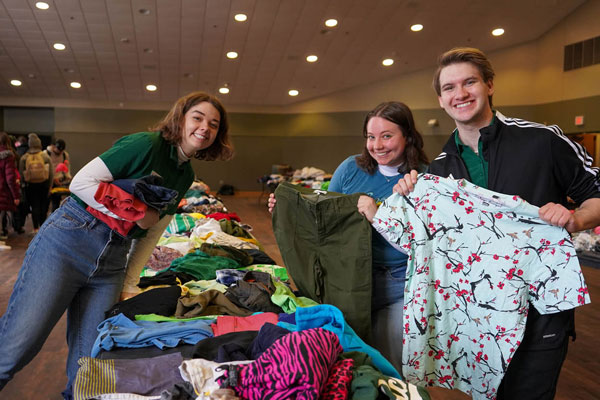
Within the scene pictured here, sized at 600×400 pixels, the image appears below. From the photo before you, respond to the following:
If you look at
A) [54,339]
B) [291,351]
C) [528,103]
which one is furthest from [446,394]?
[528,103]

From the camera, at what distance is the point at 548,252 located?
1631mm

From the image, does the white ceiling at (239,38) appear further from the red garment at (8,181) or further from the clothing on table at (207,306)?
the clothing on table at (207,306)

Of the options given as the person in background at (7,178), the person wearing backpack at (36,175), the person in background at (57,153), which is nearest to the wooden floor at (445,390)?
the person in background at (7,178)

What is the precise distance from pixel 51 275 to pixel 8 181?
559 centimetres

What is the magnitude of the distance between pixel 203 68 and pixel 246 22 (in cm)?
378

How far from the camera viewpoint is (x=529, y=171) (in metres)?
1.57

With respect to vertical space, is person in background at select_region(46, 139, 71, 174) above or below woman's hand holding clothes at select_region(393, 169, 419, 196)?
above

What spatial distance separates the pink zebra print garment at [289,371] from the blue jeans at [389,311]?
2.71ft

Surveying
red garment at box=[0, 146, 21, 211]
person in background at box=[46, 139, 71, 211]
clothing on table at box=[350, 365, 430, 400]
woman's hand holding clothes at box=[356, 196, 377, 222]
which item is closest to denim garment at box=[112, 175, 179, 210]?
woman's hand holding clothes at box=[356, 196, 377, 222]

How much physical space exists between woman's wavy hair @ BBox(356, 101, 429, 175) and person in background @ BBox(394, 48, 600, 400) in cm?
33

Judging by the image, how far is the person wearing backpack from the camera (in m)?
7.17

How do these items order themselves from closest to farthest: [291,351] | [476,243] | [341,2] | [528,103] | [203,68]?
[291,351]
[476,243]
[341,2]
[528,103]
[203,68]

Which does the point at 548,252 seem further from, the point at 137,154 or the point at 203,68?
the point at 203,68

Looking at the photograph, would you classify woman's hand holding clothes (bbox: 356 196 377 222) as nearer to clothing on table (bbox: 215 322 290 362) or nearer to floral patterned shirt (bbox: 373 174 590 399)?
floral patterned shirt (bbox: 373 174 590 399)
